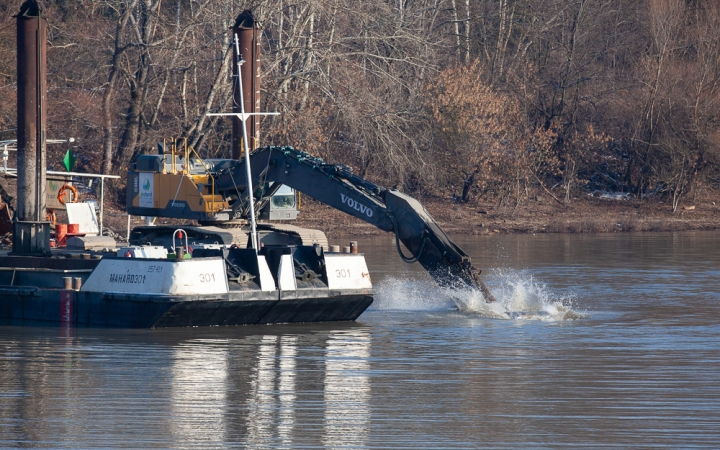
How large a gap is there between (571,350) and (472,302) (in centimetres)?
409

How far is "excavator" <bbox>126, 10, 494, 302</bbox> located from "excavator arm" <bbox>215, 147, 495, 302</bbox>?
0.7 inches

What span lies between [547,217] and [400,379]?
1543 inches

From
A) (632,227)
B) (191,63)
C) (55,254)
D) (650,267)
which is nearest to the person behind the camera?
(55,254)

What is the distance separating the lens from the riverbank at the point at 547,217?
166ft

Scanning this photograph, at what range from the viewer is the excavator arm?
71.4ft

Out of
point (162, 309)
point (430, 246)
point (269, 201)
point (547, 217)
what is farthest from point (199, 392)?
point (547, 217)

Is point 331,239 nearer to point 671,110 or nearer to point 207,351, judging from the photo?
point 671,110

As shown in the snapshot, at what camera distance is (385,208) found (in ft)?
72.3

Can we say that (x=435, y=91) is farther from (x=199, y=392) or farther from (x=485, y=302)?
(x=199, y=392)

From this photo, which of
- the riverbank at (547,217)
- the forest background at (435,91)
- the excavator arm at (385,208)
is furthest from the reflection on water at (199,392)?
the riverbank at (547,217)

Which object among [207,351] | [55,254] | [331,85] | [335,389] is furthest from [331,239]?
[335,389]

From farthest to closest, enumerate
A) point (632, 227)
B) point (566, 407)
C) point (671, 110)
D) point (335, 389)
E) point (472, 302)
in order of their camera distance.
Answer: point (671, 110) → point (632, 227) → point (472, 302) → point (335, 389) → point (566, 407)

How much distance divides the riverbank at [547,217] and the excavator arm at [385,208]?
2457 centimetres

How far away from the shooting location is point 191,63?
45031 mm
